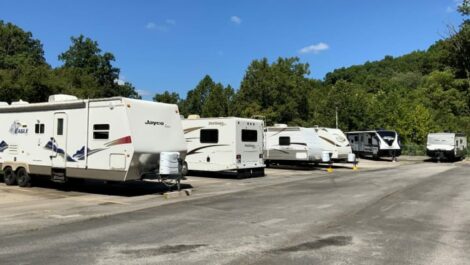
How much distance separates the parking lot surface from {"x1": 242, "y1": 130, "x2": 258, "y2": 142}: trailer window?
579cm

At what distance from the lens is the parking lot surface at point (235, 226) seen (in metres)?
7.41

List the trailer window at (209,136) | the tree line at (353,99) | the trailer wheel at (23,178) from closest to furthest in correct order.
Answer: the trailer wheel at (23,178), the trailer window at (209,136), the tree line at (353,99)

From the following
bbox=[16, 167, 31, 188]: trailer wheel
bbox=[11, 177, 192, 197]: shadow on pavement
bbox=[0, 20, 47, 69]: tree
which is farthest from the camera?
bbox=[0, 20, 47, 69]: tree

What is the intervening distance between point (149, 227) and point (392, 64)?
11551cm

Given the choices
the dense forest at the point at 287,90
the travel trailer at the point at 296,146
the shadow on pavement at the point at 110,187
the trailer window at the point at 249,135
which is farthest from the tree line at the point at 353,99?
the shadow on pavement at the point at 110,187

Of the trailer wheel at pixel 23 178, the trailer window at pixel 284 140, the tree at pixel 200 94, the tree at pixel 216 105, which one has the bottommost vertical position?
the trailer wheel at pixel 23 178

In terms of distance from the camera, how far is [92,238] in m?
8.74

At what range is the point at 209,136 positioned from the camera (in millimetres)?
23062

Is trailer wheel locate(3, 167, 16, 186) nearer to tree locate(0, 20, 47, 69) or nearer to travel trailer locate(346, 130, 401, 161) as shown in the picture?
travel trailer locate(346, 130, 401, 161)

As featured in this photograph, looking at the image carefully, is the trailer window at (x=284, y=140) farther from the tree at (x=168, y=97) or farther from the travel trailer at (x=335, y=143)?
the tree at (x=168, y=97)

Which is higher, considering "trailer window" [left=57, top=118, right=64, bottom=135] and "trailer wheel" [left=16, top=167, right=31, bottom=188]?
"trailer window" [left=57, top=118, right=64, bottom=135]

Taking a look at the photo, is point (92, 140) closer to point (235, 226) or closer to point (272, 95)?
point (235, 226)

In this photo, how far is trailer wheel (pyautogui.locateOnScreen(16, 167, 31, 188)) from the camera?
17547 millimetres

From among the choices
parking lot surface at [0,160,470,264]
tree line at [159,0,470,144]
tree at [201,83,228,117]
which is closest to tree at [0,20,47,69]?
tree at [201,83,228,117]
